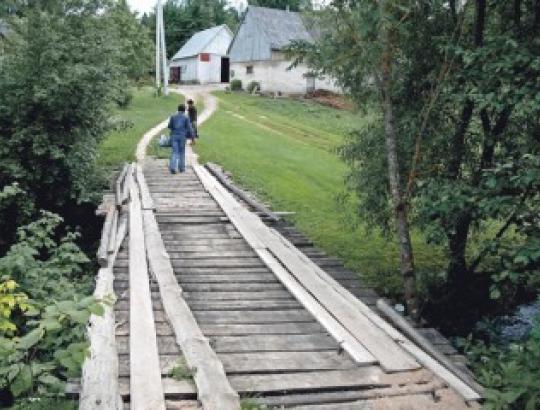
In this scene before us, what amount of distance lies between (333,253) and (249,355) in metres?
6.58

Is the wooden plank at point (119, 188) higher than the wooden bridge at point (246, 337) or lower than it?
higher

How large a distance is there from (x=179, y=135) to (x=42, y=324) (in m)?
12.4

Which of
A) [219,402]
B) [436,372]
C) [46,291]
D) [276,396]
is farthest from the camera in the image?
[46,291]

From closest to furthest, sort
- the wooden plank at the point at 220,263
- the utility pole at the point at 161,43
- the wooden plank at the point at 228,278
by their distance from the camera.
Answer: the wooden plank at the point at 228,278
the wooden plank at the point at 220,263
the utility pole at the point at 161,43

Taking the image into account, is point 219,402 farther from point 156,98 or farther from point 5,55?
point 156,98

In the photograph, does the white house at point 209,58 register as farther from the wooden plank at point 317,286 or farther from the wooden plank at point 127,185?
the wooden plank at point 317,286

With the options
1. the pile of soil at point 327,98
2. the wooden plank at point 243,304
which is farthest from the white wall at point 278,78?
the wooden plank at point 243,304

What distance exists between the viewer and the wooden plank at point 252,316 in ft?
23.4

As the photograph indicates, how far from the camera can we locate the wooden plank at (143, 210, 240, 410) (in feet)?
17.2

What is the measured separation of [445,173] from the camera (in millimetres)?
9320

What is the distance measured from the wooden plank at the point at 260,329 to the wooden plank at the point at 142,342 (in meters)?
0.65

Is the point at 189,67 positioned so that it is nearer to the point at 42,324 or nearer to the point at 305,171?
the point at 305,171

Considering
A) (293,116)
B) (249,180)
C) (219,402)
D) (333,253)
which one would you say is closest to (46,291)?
(219,402)

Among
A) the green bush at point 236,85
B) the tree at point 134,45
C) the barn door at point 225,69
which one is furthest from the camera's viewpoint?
the barn door at point 225,69
